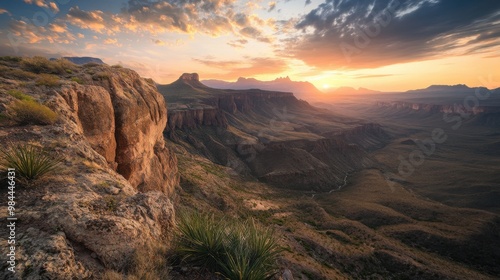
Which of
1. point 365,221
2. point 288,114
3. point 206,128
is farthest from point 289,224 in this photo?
point 288,114

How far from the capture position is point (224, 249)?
15.4 ft

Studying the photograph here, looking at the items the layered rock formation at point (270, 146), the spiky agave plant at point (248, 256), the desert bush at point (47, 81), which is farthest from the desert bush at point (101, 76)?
the layered rock formation at point (270, 146)

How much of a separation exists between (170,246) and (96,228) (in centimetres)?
152

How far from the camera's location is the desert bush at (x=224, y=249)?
4.41 metres

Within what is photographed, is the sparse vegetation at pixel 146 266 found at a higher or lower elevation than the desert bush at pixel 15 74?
lower

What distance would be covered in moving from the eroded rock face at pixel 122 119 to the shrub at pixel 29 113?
2.14 m

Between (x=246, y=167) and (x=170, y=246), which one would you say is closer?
(x=170, y=246)

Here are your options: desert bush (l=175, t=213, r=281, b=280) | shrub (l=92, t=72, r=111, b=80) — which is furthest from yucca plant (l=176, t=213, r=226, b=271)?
shrub (l=92, t=72, r=111, b=80)

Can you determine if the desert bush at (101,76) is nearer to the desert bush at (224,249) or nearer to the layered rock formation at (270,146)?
the desert bush at (224,249)

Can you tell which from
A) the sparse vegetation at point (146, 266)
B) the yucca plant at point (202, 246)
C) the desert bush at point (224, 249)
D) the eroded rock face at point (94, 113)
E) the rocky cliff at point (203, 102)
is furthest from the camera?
the rocky cliff at point (203, 102)

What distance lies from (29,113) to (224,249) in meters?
7.61

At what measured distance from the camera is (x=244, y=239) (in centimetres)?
490

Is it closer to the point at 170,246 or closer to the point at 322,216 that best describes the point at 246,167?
the point at 322,216

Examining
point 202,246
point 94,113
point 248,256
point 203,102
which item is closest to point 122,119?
point 94,113
